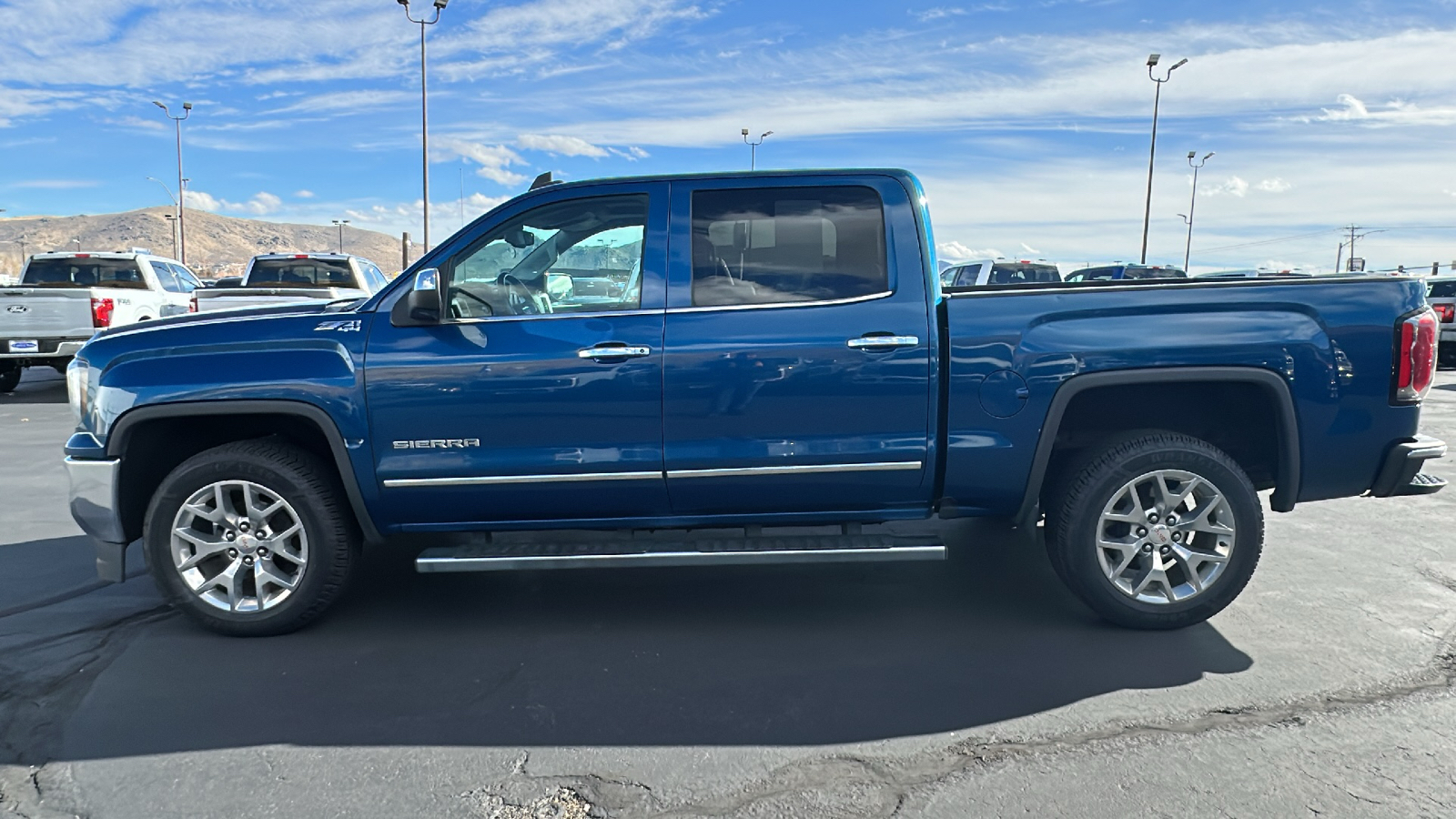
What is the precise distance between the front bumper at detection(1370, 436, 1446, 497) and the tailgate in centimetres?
1316

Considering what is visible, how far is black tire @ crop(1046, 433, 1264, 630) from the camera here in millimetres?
4121

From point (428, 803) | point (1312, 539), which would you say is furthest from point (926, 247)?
point (1312, 539)

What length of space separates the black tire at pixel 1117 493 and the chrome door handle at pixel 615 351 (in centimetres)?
191

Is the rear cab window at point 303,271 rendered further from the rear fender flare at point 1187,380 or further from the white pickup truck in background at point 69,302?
the rear fender flare at point 1187,380

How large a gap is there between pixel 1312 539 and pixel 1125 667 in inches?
103

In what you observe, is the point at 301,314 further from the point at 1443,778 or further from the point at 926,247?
the point at 1443,778

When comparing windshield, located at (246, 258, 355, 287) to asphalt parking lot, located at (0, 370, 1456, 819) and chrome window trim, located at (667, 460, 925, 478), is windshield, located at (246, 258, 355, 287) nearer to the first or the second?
asphalt parking lot, located at (0, 370, 1456, 819)

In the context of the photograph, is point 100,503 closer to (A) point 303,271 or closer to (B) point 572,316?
(B) point 572,316

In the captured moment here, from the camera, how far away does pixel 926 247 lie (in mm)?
4199

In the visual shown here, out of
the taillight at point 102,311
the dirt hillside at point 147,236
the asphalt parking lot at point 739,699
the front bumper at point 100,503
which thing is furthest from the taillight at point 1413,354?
the dirt hillside at point 147,236

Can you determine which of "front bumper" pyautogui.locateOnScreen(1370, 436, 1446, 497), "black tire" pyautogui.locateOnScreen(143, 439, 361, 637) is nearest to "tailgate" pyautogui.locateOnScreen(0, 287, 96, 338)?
"black tire" pyautogui.locateOnScreen(143, 439, 361, 637)

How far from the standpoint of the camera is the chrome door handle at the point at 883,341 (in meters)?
4.02

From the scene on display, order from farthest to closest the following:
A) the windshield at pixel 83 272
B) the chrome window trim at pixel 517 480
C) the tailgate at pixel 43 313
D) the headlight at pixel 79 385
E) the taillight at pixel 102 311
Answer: the windshield at pixel 83 272 < the taillight at pixel 102 311 < the tailgate at pixel 43 313 < the headlight at pixel 79 385 < the chrome window trim at pixel 517 480

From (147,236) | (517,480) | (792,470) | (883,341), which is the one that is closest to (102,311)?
(517,480)
